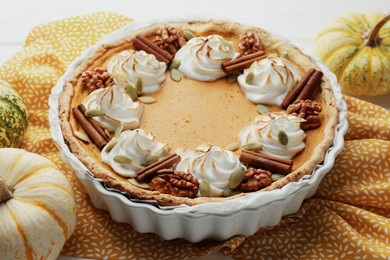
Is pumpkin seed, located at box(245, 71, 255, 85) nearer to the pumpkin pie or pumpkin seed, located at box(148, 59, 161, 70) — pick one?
the pumpkin pie

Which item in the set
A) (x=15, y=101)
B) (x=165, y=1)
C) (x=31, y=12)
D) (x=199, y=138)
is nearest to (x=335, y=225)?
(x=199, y=138)

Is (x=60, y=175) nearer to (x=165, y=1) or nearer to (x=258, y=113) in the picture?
(x=258, y=113)

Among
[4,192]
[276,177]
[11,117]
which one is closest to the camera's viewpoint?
[4,192]

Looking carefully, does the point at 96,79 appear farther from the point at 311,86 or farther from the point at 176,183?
the point at 311,86

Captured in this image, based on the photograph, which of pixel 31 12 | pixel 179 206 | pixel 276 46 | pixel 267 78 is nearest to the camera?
pixel 179 206

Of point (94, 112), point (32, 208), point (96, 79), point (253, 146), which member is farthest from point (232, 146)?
point (32, 208)

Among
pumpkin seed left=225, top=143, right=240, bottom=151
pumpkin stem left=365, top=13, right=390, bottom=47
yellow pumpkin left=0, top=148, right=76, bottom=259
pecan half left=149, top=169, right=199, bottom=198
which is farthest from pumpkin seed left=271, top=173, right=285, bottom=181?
pumpkin stem left=365, top=13, right=390, bottom=47
